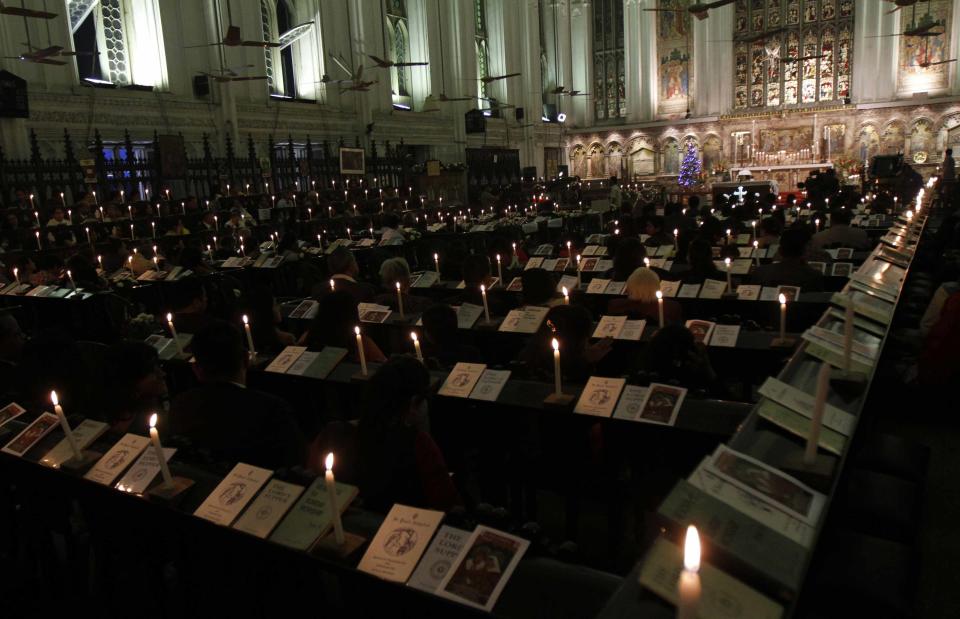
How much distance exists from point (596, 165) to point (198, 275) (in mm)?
27604

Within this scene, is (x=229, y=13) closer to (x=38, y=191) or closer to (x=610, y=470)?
(x=38, y=191)

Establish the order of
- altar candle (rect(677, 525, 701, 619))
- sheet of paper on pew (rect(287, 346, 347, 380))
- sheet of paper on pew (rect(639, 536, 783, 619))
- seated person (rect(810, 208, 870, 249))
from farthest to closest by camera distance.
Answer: seated person (rect(810, 208, 870, 249)), sheet of paper on pew (rect(287, 346, 347, 380)), sheet of paper on pew (rect(639, 536, 783, 619)), altar candle (rect(677, 525, 701, 619))

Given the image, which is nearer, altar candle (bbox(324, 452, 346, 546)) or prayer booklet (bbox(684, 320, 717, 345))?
altar candle (bbox(324, 452, 346, 546))

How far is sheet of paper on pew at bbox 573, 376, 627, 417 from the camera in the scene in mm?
3250

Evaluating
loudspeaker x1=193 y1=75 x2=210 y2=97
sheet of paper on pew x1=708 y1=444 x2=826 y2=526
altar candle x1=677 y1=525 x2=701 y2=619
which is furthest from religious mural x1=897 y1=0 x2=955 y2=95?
altar candle x1=677 y1=525 x2=701 y2=619

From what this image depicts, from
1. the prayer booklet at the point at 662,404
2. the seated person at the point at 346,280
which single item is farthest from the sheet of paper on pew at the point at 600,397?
the seated person at the point at 346,280

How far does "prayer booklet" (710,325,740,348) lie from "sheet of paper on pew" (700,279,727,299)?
1199 mm

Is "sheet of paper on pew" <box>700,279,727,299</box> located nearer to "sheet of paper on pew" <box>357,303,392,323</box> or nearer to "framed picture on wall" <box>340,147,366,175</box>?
"sheet of paper on pew" <box>357,303,392,323</box>

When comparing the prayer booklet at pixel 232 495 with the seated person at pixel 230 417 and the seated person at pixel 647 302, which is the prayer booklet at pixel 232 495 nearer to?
the seated person at pixel 230 417

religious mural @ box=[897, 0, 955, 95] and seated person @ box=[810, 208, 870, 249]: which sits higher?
religious mural @ box=[897, 0, 955, 95]

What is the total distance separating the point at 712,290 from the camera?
571cm

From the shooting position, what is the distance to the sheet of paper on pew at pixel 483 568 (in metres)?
1.87

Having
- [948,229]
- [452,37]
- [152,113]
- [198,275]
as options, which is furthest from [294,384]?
[452,37]

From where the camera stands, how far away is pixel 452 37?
87.8 ft
